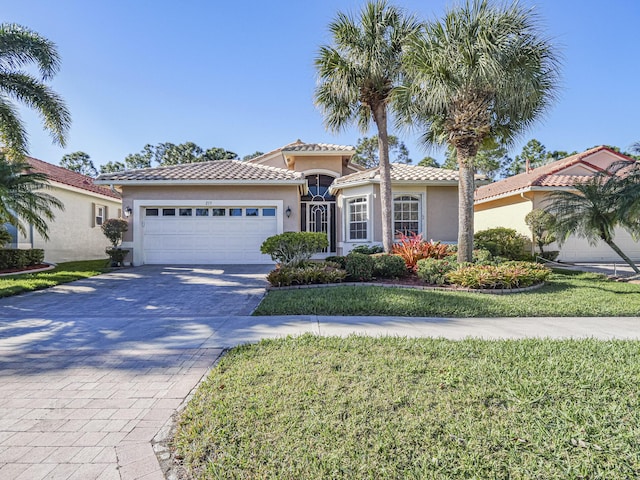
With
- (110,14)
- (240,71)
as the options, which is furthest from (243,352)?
(240,71)

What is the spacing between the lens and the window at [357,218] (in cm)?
1454

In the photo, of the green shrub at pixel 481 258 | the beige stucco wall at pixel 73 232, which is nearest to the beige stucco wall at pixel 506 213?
the green shrub at pixel 481 258

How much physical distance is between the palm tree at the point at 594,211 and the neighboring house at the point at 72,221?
63.4 ft

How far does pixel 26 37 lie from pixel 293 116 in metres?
11.7

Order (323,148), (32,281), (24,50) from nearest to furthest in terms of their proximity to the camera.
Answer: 1. (32,281)
2. (24,50)
3. (323,148)

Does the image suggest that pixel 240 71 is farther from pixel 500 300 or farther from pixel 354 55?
pixel 500 300

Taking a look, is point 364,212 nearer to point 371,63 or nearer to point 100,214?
point 371,63

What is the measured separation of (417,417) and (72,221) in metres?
19.6

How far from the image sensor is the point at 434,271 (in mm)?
9000

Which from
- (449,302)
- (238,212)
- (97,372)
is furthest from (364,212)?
(97,372)

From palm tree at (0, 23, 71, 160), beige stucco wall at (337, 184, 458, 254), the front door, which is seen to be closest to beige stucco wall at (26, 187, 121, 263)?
palm tree at (0, 23, 71, 160)

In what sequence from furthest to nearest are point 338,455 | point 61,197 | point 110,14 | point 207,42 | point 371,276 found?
point 61,197, point 207,42, point 110,14, point 371,276, point 338,455

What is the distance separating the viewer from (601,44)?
10711 millimetres

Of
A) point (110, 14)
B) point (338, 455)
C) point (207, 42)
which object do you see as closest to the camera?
point (338, 455)
